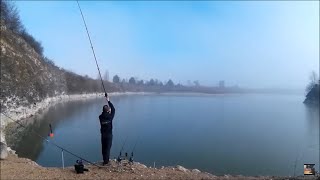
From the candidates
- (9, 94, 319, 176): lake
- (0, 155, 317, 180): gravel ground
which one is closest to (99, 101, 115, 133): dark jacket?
(0, 155, 317, 180): gravel ground

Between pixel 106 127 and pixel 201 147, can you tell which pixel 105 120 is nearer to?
pixel 106 127

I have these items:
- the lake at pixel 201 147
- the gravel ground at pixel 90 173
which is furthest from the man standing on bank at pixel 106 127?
the lake at pixel 201 147

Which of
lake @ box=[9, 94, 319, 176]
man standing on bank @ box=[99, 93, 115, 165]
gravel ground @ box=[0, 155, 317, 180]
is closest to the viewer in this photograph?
gravel ground @ box=[0, 155, 317, 180]

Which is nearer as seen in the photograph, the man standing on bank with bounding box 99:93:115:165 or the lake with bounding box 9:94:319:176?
the man standing on bank with bounding box 99:93:115:165

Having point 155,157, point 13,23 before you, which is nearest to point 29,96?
point 13,23

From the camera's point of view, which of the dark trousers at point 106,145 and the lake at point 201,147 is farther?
the lake at point 201,147

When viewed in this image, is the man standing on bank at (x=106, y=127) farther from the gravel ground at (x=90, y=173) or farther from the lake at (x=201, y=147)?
the lake at (x=201, y=147)

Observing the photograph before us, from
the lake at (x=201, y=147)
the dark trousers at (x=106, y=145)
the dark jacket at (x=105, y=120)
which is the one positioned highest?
the dark jacket at (x=105, y=120)

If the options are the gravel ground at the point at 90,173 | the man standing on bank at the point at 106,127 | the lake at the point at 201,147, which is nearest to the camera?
the gravel ground at the point at 90,173

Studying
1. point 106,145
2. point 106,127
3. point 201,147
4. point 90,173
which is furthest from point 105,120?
point 201,147

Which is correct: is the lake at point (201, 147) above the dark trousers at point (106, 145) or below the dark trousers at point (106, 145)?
below

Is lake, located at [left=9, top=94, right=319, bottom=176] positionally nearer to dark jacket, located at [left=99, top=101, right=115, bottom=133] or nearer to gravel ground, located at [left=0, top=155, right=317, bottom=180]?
gravel ground, located at [left=0, top=155, right=317, bottom=180]

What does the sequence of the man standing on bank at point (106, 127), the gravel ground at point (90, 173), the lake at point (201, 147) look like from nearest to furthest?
the gravel ground at point (90, 173)
the man standing on bank at point (106, 127)
the lake at point (201, 147)

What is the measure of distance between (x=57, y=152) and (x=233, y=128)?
23.9 meters
